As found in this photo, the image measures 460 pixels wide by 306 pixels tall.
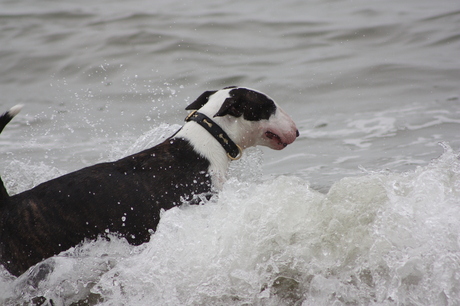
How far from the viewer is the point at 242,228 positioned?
3.54 metres

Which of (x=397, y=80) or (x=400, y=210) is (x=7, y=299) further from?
(x=397, y=80)

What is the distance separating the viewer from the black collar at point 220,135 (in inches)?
162

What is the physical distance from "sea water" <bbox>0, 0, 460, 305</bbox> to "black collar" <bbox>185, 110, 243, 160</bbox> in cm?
26

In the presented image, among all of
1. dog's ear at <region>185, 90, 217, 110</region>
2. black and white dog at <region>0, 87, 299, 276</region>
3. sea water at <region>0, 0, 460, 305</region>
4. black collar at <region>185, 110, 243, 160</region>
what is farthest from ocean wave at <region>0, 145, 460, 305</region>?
dog's ear at <region>185, 90, 217, 110</region>

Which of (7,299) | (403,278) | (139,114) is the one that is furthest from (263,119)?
(139,114)

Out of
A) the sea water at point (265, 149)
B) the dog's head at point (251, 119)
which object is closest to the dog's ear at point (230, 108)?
the dog's head at point (251, 119)

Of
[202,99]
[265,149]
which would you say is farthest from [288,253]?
[265,149]

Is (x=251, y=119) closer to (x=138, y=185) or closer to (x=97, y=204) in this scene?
(x=138, y=185)

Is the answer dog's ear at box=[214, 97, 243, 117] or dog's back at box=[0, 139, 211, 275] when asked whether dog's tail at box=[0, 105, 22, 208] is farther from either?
dog's ear at box=[214, 97, 243, 117]

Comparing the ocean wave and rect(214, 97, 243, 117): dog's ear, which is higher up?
rect(214, 97, 243, 117): dog's ear

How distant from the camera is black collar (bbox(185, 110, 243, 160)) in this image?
4.11 meters

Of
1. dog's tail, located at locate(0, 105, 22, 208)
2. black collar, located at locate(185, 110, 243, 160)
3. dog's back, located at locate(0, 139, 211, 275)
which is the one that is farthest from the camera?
black collar, located at locate(185, 110, 243, 160)

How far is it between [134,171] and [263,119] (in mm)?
997

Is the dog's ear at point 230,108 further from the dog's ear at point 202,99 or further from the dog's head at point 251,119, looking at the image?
the dog's ear at point 202,99
